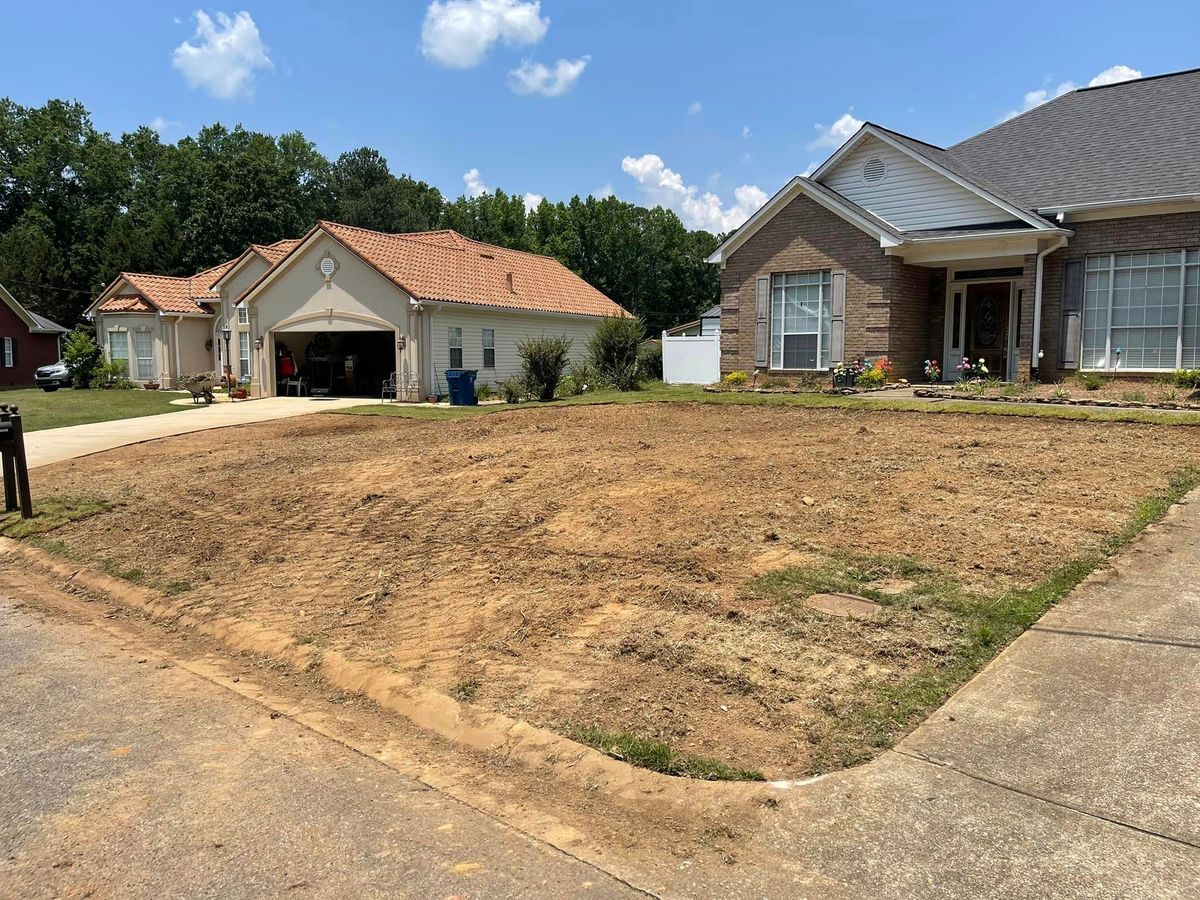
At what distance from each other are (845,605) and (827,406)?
34.6 ft

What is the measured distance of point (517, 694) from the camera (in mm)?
4871

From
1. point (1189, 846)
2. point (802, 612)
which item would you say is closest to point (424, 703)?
point (802, 612)

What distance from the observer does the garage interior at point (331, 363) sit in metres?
30.8

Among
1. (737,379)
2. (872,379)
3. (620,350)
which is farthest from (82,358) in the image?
(872,379)

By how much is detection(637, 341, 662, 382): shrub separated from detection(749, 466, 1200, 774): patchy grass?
1727 cm

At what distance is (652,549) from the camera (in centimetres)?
708

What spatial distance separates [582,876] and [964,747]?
190 cm

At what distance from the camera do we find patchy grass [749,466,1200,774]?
4.18 meters

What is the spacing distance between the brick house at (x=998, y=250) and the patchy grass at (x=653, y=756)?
665 inches

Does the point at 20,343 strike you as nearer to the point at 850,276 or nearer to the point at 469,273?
the point at 469,273

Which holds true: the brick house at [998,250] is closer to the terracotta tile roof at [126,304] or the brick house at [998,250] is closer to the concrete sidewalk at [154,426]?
the concrete sidewalk at [154,426]

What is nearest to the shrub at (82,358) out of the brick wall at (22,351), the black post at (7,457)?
the brick wall at (22,351)

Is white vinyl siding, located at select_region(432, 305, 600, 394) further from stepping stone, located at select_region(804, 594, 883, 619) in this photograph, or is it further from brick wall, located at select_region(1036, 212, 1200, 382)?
stepping stone, located at select_region(804, 594, 883, 619)

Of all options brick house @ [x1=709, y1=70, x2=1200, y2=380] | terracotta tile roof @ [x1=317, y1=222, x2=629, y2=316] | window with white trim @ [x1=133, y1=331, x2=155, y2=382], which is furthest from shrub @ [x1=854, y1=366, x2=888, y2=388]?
window with white trim @ [x1=133, y1=331, x2=155, y2=382]
